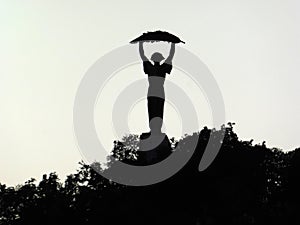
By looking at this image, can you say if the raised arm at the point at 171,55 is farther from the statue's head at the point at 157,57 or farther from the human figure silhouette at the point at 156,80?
the statue's head at the point at 157,57

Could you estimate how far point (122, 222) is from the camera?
29.2 meters

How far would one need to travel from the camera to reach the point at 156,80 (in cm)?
2964

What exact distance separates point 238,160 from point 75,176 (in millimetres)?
21348

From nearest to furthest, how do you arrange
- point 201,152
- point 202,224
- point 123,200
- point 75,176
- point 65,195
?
point 202,224
point 123,200
point 201,152
point 65,195
point 75,176

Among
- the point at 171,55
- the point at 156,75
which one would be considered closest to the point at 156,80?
the point at 156,75

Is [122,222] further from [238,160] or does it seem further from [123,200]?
[238,160]

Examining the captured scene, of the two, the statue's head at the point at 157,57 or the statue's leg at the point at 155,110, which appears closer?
the statue's leg at the point at 155,110

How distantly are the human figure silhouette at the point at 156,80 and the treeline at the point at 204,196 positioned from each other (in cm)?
350

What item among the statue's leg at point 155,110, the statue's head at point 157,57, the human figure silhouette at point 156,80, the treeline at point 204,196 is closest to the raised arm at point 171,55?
the human figure silhouette at point 156,80

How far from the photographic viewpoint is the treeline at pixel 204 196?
27594 millimetres

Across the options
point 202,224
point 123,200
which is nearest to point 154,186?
point 123,200

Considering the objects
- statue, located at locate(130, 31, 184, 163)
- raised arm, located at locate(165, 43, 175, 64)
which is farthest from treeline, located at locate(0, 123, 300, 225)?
raised arm, located at locate(165, 43, 175, 64)

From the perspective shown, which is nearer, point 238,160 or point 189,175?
point 189,175

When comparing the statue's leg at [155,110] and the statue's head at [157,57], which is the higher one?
the statue's head at [157,57]
